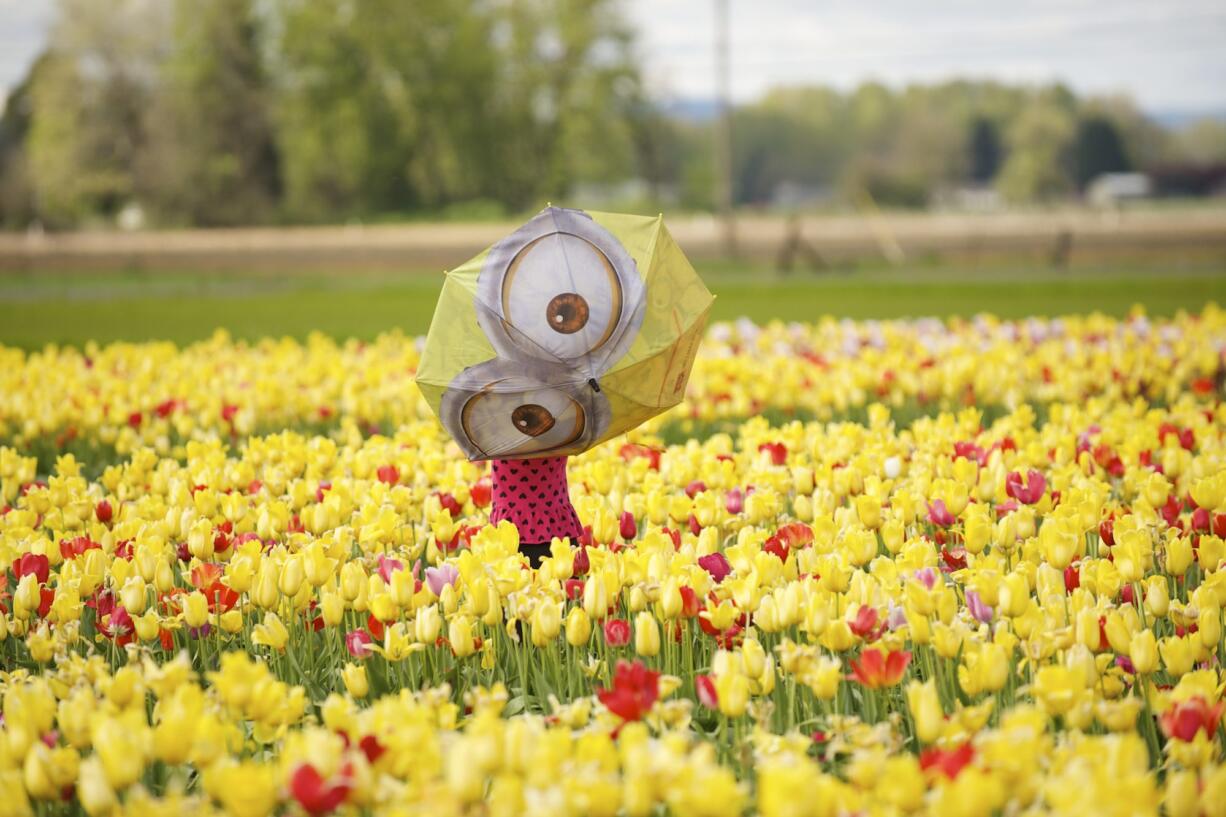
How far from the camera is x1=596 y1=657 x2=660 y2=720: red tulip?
7.55ft

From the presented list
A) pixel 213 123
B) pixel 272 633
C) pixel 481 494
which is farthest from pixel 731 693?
pixel 213 123

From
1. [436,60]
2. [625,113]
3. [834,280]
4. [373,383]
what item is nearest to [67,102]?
[436,60]

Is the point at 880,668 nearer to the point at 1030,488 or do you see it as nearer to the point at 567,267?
the point at 567,267

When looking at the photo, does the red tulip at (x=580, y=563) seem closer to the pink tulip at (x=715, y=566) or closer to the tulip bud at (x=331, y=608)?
the pink tulip at (x=715, y=566)

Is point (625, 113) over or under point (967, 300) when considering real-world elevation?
over

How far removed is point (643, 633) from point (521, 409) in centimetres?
101

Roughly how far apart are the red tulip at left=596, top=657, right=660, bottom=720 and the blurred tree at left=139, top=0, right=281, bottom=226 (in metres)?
55.4

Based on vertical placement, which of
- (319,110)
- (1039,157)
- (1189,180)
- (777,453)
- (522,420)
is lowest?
(777,453)

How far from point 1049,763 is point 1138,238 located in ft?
96.8

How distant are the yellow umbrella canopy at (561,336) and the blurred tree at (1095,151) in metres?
113

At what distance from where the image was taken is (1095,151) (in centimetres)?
11081

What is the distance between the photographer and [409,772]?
2.17 meters

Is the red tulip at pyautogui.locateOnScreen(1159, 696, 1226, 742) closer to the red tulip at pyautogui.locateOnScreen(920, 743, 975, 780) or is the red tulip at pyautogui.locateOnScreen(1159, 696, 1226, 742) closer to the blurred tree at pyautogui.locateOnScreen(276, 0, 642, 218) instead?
the red tulip at pyautogui.locateOnScreen(920, 743, 975, 780)

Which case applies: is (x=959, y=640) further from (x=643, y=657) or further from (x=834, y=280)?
(x=834, y=280)
